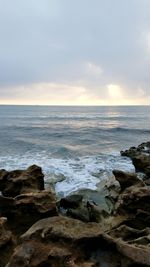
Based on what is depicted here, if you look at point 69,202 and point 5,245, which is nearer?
point 5,245

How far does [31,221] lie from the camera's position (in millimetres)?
7676

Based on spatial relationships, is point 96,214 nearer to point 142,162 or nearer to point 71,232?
point 71,232

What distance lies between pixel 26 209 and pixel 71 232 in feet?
10.5

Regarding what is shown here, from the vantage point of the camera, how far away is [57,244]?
459 cm

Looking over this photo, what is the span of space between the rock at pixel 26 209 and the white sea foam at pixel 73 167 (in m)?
6.07

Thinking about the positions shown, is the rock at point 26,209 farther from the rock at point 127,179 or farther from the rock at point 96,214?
the rock at point 127,179

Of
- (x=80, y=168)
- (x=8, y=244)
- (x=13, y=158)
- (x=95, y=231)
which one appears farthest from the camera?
(x=13, y=158)

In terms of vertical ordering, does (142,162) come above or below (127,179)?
below

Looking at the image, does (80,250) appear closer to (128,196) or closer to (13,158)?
(128,196)

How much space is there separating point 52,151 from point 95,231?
22881 millimetres

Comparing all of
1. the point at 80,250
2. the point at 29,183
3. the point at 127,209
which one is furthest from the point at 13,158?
the point at 80,250

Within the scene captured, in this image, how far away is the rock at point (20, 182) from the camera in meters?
10.5

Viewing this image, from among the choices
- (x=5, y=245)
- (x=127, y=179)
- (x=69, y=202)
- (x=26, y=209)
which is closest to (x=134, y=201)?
(x=127, y=179)

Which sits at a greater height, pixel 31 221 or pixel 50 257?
pixel 50 257
